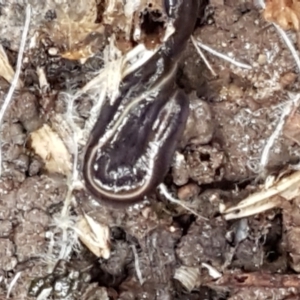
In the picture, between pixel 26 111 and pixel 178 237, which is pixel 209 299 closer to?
pixel 178 237

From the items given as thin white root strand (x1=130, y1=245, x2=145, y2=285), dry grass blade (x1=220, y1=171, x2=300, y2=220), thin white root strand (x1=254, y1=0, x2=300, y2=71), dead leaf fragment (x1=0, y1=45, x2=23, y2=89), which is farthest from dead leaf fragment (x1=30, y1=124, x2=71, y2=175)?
thin white root strand (x1=254, y1=0, x2=300, y2=71)

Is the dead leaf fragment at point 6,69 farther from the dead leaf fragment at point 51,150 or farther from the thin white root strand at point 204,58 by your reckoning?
the thin white root strand at point 204,58

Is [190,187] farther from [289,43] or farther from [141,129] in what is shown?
[289,43]

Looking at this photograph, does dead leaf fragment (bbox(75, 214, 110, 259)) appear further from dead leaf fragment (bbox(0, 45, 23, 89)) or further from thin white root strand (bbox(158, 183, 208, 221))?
dead leaf fragment (bbox(0, 45, 23, 89))

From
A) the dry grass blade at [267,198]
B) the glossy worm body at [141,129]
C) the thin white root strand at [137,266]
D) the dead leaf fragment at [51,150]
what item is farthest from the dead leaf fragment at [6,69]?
the dry grass blade at [267,198]

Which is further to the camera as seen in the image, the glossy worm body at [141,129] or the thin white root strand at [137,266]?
the thin white root strand at [137,266]

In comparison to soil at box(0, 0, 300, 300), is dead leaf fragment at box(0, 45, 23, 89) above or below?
above
